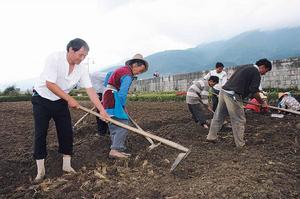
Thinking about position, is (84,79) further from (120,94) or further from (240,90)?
(240,90)

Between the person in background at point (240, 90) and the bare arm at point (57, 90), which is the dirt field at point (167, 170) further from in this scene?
the bare arm at point (57, 90)

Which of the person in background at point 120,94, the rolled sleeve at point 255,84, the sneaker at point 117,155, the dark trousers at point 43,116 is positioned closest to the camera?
the dark trousers at point 43,116

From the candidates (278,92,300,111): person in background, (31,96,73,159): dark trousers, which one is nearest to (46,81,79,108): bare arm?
(31,96,73,159): dark trousers

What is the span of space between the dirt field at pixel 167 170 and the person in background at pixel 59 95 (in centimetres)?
35

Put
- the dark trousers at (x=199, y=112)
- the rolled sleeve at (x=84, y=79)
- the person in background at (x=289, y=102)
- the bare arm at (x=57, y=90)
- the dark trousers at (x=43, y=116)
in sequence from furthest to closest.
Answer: the person in background at (x=289, y=102), the dark trousers at (x=199, y=112), the rolled sleeve at (x=84, y=79), the dark trousers at (x=43, y=116), the bare arm at (x=57, y=90)

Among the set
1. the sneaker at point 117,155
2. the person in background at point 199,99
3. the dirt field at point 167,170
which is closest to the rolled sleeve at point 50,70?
the dirt field at point 167,170

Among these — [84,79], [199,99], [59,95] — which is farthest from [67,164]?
[199,99]

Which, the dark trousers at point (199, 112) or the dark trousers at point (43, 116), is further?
the dark trousers at point (199, 112)

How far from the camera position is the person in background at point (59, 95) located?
3961 mm

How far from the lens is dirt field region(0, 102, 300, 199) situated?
336 centimetres

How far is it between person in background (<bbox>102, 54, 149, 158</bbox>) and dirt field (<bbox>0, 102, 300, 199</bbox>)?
25 cm

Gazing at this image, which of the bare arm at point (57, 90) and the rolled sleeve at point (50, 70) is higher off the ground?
the rolled sleeve at point (50, 70)

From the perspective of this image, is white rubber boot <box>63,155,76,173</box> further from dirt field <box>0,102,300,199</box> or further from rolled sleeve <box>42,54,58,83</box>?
rolled sleeve <box>42,54,58,83</box>

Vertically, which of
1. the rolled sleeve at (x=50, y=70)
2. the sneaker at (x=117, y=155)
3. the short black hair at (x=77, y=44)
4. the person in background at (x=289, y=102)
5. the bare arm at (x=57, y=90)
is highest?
the short black hair at (x=77, y=44)
